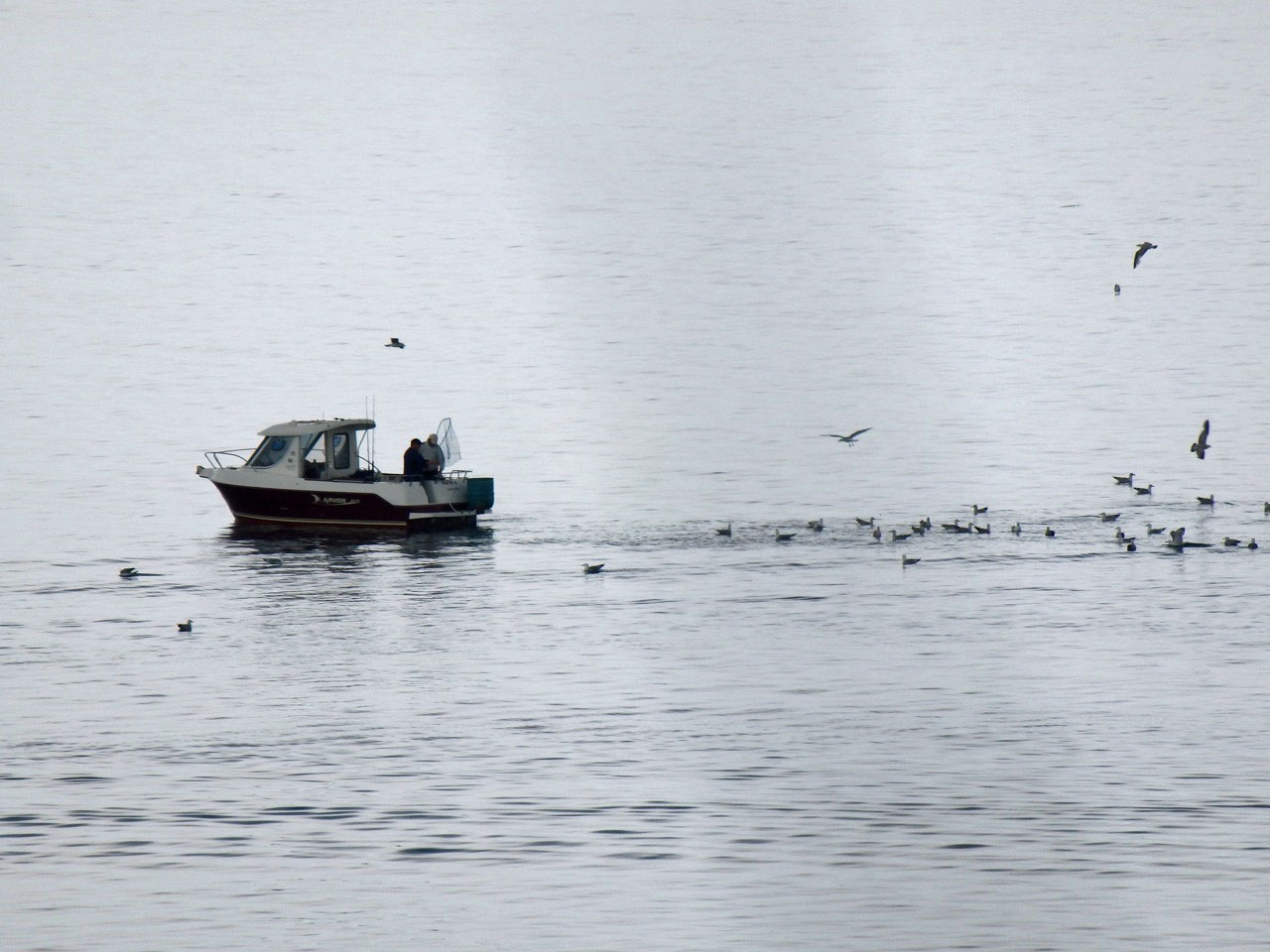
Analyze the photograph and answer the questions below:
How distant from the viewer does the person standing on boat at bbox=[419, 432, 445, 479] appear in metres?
45.4

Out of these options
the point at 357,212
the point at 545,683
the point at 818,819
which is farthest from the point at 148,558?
the point at 357,212

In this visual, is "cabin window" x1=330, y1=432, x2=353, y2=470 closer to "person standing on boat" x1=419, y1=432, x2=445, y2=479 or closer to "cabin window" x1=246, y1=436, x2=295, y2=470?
"cabin window" x1=246, y1=436, x2=295, y2=470

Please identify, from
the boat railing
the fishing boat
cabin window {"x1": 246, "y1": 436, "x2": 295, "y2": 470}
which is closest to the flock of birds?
the fishing boat

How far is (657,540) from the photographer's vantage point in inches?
1706

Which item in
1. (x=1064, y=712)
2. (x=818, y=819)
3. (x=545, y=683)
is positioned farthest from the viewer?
(x=545, y=683)

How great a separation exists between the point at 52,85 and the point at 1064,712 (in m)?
159

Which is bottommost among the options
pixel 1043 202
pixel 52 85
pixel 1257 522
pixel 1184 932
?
pixel 1184 932

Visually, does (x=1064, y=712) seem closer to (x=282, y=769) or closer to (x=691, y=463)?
(x=282, y=769)

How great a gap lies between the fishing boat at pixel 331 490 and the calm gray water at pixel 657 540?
1.33 metres

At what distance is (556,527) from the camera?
155 ft

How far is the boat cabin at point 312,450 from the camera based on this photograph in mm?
45719

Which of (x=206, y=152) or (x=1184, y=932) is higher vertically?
(x=206, y=152)

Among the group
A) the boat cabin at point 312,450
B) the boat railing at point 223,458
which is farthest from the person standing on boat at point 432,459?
the boat railing at point 223,458

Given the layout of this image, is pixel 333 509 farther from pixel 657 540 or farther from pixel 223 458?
pixel 223 458
